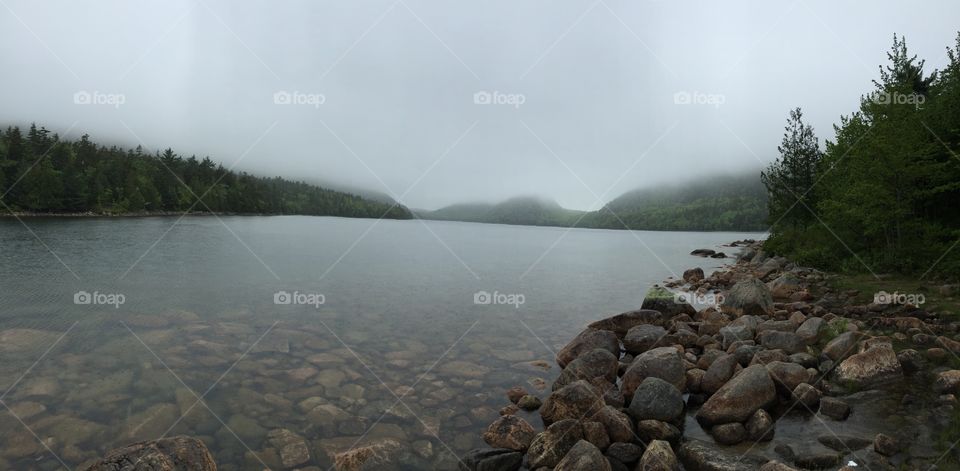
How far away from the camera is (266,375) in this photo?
1546cm

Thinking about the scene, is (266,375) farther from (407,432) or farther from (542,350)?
(542,350)

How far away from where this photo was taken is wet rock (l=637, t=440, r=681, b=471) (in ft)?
29.3

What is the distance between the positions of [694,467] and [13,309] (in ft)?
105

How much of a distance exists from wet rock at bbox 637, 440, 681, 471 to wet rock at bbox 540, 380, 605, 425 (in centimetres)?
194

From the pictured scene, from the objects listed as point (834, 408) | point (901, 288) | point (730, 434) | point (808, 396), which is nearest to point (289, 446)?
point (730, 434)

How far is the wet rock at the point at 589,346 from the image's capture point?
1662 centimetres

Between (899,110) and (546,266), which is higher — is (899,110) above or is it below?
above

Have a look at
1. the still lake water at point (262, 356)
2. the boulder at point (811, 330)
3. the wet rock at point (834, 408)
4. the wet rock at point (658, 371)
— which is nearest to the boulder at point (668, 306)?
the still lake water at point (262, 356)

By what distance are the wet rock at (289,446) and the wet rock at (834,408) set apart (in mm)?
12563

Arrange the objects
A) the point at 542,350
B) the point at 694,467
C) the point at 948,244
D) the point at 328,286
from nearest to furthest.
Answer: the point at 694,467 → the point at 542,350 → the point at 948,244 → the point at 328,286

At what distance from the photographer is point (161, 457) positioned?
7.89m

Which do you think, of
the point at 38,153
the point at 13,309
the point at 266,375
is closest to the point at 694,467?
the point at 266,375

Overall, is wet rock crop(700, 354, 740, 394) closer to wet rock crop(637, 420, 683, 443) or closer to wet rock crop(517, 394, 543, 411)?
wet rock crop(637, 420, 683, 443)

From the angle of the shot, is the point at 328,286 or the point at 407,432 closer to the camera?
the point at 407,432
